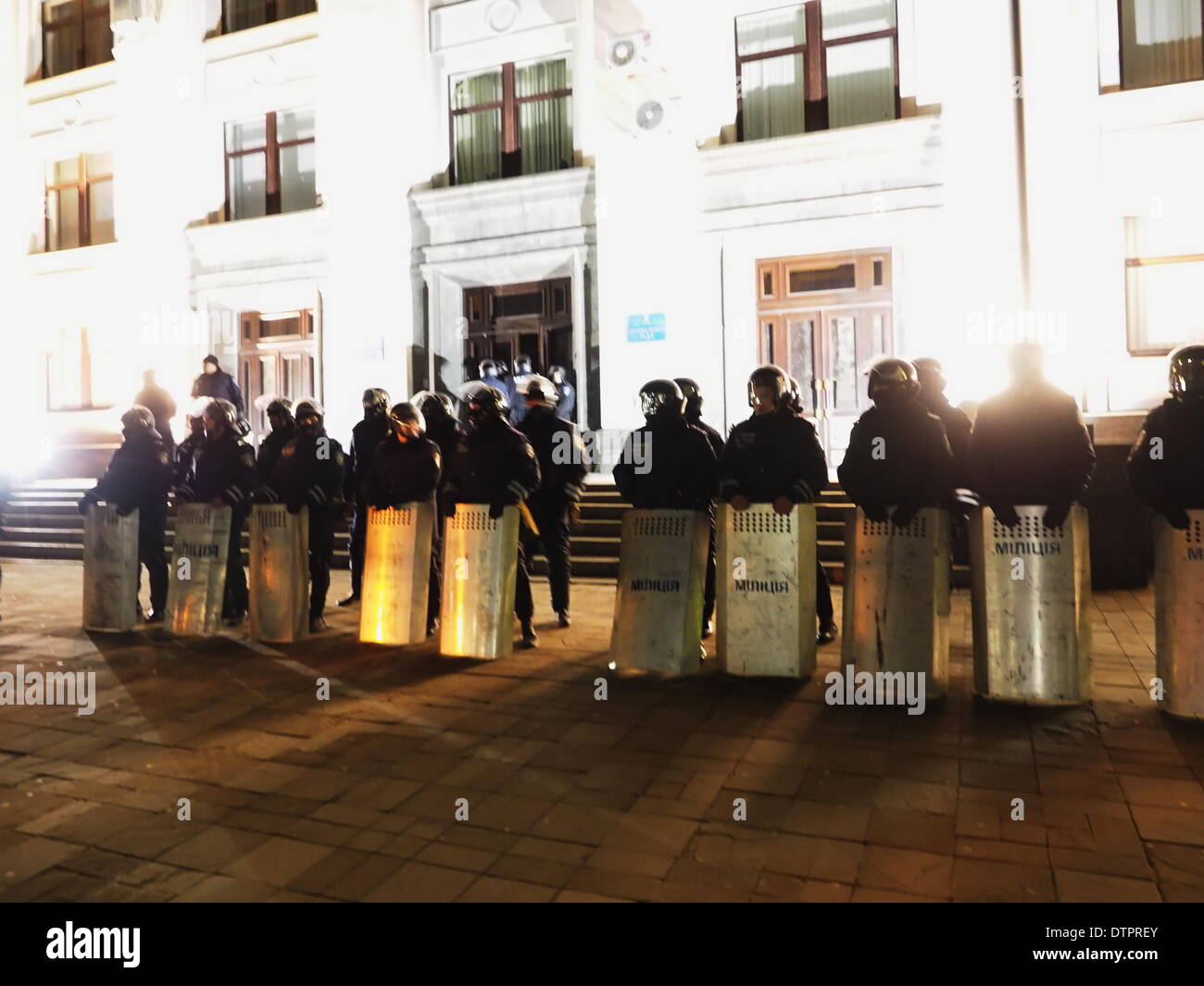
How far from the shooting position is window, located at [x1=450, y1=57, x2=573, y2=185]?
49.3ft

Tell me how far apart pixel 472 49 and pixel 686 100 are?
4283 mm

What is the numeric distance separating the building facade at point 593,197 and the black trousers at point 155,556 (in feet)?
23.6

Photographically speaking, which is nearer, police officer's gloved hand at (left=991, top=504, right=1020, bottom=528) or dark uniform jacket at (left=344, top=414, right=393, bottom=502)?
police officer's gloved hand at (left=991, top=504, right=1020, bottom=528)

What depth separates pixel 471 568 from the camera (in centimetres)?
639

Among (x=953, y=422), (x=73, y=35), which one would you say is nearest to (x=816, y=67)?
(x=953, y=422)

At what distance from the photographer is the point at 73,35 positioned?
19156 mm

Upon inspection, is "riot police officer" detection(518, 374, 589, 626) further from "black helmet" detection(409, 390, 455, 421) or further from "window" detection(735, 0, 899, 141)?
"window" detection(735, 0, 899, 141)

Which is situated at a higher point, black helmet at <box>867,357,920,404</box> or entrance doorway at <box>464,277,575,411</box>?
entrance doorway at <box>464,277,575,411</box>

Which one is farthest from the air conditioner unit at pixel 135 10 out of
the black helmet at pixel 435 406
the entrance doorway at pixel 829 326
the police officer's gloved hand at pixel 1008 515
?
the police officer's gloved hand at pixel 1008 515

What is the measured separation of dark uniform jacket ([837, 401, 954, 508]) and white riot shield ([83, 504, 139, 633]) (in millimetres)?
6052

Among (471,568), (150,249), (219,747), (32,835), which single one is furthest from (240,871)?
(150,249)

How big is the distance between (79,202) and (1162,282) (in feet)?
64.0

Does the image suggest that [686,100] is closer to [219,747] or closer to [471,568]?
[471,568]

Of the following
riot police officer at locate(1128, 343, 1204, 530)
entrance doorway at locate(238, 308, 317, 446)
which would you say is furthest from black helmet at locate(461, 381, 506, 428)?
entrance doorway at locate(238, 308, 317, 446)
